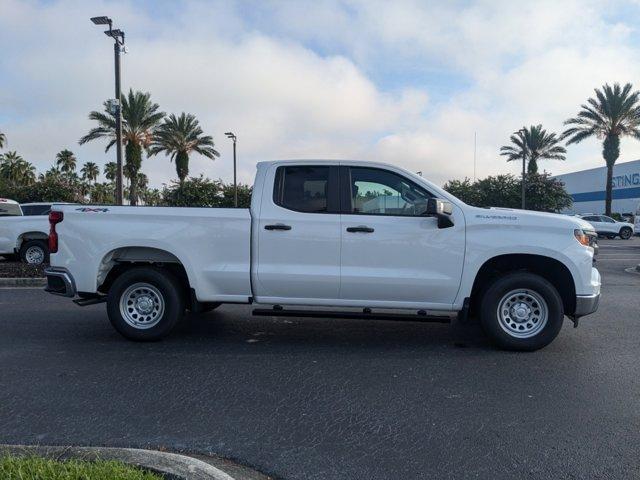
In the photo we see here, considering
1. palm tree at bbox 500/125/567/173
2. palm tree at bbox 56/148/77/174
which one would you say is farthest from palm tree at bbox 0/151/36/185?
palm tree at bbox 500/125/567/173

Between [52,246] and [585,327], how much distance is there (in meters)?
6.60

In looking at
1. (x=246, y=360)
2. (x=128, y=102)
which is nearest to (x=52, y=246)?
(x=246, y=360)

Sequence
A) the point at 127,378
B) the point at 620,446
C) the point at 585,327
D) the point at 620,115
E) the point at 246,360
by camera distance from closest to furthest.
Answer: the point at 620,446 < the point at 127,378 < the point at 246,360 < the point at 585,327 < the point at 620,115

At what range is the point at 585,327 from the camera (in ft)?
23.7

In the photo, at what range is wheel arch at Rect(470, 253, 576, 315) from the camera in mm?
5984

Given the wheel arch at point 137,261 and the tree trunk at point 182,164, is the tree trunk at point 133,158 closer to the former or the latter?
the tree trunk at point 182,164

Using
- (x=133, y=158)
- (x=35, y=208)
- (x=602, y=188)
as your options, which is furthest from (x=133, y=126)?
(x=602, y=188)

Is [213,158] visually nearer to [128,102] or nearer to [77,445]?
[128,102]

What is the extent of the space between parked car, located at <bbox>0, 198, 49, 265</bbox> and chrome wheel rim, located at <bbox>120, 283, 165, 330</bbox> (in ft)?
27.7

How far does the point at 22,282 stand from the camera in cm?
1134

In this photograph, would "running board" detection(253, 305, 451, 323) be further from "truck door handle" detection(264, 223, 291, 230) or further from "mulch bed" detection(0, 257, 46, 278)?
"mulch bed" detection(0, 257, 46, 278)

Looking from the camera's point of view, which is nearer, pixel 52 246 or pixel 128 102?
pixel 52 246

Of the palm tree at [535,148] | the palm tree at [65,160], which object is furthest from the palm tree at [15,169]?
the palm tree at [535,148]

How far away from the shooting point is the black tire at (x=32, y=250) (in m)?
13.8
